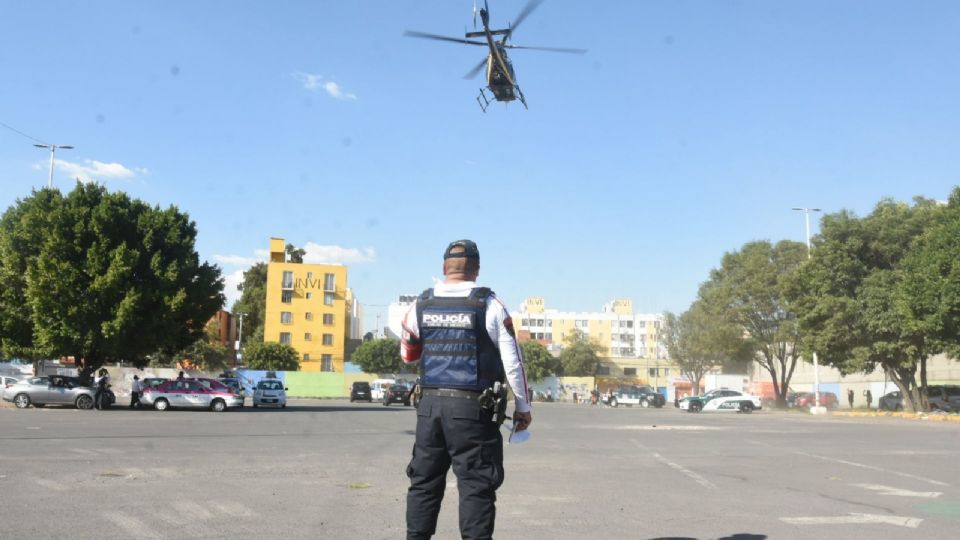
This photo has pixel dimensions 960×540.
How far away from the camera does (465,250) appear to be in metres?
4.96

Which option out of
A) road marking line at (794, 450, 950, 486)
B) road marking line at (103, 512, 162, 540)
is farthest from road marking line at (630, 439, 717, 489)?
road marking line at (103, 512, 162, 540)

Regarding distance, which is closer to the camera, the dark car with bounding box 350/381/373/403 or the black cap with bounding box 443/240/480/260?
the black cap with bounding box 443/240/480/260

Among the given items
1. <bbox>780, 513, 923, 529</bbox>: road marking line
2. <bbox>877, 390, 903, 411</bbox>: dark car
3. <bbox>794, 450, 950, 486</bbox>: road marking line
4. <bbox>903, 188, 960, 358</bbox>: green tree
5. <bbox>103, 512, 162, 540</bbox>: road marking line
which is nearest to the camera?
<bbox>103, 512, 162, 540</bbox>: road marking line

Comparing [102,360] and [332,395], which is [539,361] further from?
[102,360]

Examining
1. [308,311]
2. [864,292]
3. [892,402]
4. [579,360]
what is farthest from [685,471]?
[579,360]

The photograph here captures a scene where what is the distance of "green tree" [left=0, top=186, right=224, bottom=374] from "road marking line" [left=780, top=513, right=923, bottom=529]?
28220 mm

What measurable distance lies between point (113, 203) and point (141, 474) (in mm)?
25588

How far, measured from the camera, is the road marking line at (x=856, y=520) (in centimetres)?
692

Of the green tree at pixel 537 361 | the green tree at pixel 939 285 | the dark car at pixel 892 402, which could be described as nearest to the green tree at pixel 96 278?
the green tree at pixel 939 285

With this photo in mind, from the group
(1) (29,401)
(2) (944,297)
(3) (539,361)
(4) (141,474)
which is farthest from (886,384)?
(4) (141,474)

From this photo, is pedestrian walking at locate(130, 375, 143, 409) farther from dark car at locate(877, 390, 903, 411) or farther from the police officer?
dark car at locate(877, 390, 903, 411)

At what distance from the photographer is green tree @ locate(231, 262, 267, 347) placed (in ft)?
299

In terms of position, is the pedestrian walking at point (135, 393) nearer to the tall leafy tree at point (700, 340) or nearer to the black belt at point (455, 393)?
the black belt at point (455, 393)

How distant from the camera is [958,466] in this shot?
12.2m
